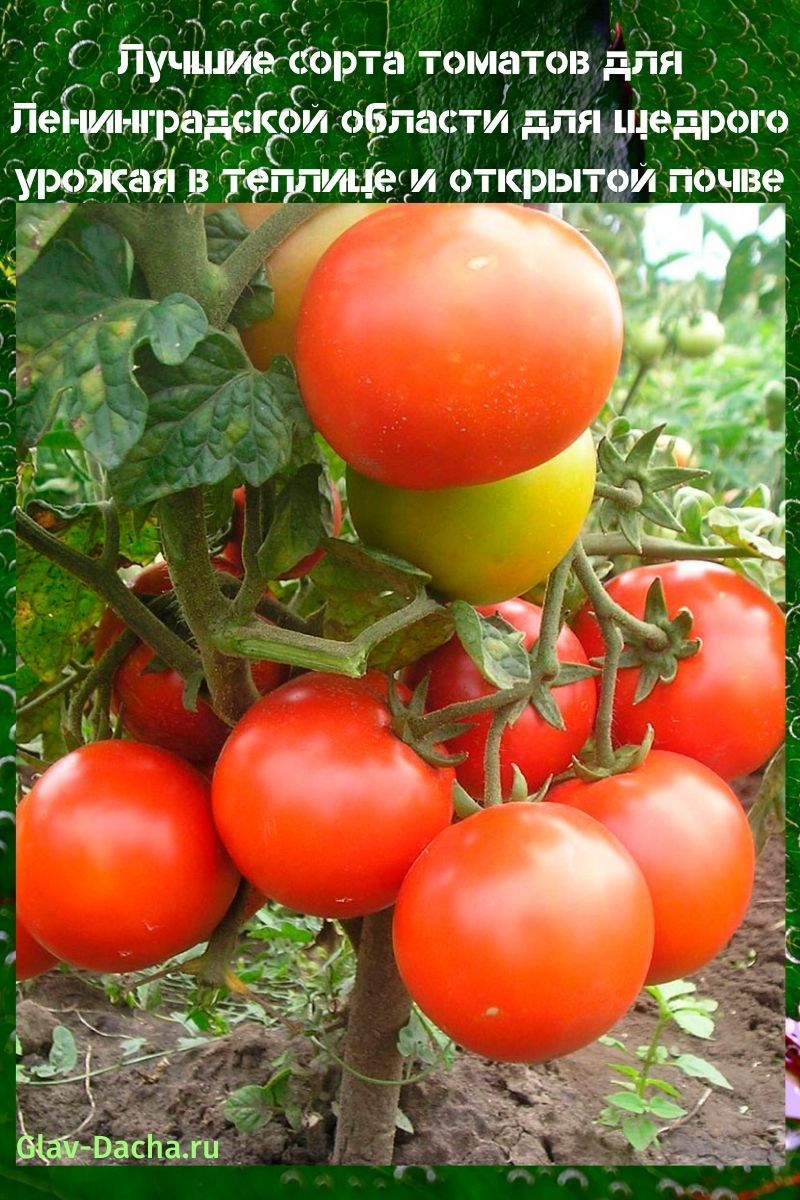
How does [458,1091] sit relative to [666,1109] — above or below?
below

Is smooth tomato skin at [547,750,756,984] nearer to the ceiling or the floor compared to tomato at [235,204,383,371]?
nearer to the floor

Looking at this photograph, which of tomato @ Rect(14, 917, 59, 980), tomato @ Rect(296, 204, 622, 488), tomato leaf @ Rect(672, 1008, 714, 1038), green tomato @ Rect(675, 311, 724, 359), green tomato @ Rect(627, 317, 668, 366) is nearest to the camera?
tomato @ Rect(296, 204, 622, 488)

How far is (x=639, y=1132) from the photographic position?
2.31 ft

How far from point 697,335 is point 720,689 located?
0.81 meters

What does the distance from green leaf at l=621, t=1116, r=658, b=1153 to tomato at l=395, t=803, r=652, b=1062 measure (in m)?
0.29

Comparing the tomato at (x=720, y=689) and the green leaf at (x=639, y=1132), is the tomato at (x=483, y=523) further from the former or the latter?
the green leaf at (x=639, y=1132)

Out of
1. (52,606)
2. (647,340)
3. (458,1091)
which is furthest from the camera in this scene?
(647,340)

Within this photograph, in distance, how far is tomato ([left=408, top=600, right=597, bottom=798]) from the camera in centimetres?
55

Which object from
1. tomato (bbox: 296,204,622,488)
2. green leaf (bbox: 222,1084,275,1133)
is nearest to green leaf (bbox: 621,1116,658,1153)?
green leaf (bbox: 222,1084,275,1133)

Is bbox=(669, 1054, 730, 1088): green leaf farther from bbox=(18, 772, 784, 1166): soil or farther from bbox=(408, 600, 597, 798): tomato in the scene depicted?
bbox=(408, 600, 597, 798): tomato

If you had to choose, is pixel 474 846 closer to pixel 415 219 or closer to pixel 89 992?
pixel 415 219

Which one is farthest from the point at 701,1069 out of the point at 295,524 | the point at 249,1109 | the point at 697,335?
the point at 697,335

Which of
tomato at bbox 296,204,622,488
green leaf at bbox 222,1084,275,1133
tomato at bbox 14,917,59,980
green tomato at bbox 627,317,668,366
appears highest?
tomato at bbox 296,204,622,488

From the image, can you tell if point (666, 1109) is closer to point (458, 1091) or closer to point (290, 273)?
point (458, 1091)
